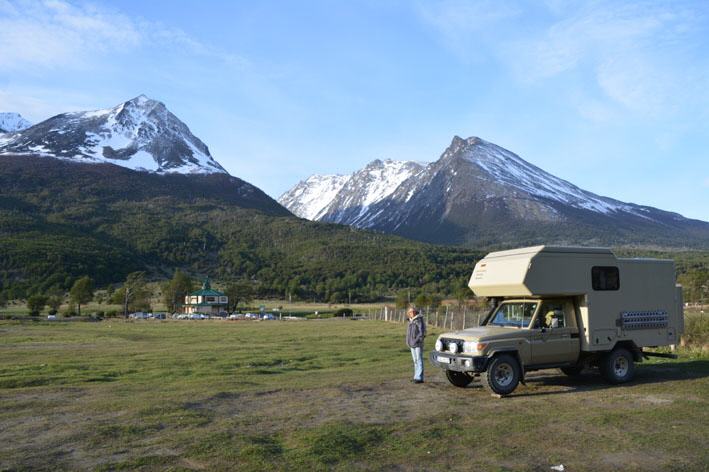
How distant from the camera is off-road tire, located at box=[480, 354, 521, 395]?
482 inches

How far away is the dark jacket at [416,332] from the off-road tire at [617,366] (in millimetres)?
4096

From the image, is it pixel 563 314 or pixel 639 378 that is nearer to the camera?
pixel 563 314

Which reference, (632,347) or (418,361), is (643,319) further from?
(418,361)

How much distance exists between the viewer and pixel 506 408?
1116 cm

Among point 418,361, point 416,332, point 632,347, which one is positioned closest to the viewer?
point 632,347

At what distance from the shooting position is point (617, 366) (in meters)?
13.9

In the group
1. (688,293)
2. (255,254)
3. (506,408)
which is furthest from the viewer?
(255,254)

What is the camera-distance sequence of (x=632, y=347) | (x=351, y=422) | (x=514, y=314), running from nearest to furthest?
(x=351, y=422) → (x=514, y=314) → (x=632, y=347)

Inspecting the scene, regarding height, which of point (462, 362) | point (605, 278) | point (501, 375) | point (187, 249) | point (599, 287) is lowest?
point (501, 375)

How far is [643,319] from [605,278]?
1.57 metres

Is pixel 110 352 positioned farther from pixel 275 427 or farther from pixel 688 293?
pixel 688 293

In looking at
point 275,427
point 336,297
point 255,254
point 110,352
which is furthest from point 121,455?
point 255,254

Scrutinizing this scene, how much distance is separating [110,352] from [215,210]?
177 m

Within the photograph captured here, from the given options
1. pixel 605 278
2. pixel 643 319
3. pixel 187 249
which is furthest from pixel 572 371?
pixel 187 249
